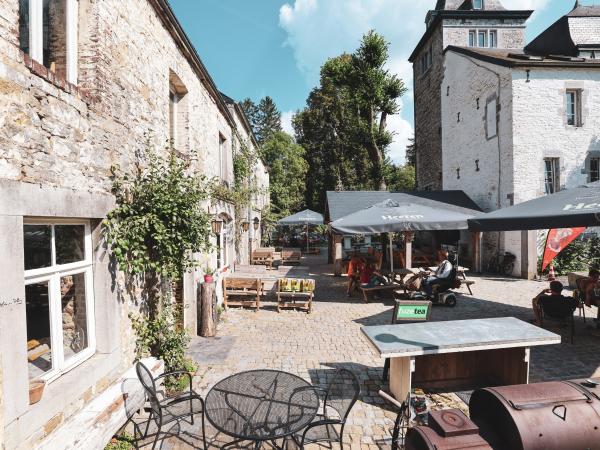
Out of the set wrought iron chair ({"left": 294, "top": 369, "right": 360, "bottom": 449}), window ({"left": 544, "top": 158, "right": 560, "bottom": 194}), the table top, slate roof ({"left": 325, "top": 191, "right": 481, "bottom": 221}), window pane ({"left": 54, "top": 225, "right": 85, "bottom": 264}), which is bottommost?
wrought iron chair ({"left": 294, "top": 369, "right": 360, "bottom": 449})

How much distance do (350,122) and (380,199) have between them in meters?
12.7

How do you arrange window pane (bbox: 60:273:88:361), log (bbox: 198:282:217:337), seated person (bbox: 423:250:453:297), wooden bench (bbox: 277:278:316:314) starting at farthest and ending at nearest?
seated person (bbox: 423:250:453:297)
wooden bench (bbox: 277:278:316:314)
log (bbox: 198:282:217:337)
window pane (bbox: 60:273:88:361)

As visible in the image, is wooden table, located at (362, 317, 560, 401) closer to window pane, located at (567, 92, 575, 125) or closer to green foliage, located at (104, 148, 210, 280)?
green foliage, located at (104, 148, 210, 280)

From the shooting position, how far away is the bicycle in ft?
45.0

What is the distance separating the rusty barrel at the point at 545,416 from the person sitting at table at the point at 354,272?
299 inches

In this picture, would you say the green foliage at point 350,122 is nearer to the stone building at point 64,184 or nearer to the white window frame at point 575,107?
the white window frame at point 575,107

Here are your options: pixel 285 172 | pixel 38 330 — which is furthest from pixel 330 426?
pixel 285 172

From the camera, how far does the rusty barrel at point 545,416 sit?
2904mm

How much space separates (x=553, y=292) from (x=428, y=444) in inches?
236

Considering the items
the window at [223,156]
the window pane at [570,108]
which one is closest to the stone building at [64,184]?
the window at [223,156]

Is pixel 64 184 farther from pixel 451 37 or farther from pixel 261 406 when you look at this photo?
pixel 451 37

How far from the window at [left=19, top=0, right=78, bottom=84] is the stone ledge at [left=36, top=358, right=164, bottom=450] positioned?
3.52 metres

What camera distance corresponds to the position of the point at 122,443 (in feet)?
12.2

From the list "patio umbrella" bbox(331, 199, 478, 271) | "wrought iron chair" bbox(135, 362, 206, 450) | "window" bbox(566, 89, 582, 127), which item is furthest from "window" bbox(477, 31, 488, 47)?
"wrought iron chair" bbox(135, 362, 206, 450)
